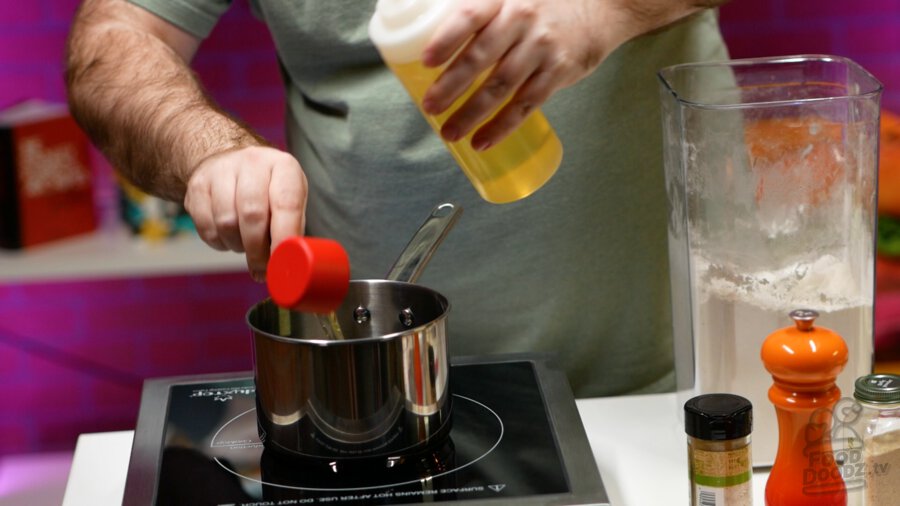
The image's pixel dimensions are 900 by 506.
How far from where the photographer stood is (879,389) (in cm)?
81

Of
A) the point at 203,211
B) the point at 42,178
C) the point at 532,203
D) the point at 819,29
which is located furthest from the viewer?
the point at 819,29

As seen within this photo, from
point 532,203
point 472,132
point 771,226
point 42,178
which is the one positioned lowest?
point 42,178

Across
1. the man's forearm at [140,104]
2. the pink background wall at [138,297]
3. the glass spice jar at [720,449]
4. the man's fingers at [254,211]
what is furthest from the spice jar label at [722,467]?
the pink background wall at [138,297]

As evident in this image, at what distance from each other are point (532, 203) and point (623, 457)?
43 cm

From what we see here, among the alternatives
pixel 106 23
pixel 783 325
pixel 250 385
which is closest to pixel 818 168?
pixel 783 325

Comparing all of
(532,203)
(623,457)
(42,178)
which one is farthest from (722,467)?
(42,178)

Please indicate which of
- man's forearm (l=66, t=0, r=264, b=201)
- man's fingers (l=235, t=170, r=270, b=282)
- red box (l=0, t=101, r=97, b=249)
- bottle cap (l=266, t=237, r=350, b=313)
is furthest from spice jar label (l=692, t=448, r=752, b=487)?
red box (l=0, t=101, r=97, b=249)

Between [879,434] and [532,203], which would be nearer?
[879,434]

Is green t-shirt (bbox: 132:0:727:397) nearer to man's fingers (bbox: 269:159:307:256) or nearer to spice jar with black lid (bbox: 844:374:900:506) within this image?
man's fingers (bbox: 269:159:307:256)

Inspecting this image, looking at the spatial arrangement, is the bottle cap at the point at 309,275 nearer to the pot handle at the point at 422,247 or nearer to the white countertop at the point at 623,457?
the pot handle at the point at 422,247

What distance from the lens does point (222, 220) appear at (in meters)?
0.99

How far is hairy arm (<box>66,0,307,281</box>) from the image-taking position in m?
0.98

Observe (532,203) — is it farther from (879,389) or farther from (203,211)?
(879,389)

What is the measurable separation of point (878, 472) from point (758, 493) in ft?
0.44
